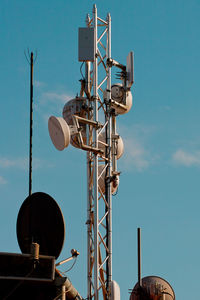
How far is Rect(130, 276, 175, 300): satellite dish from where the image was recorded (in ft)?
87.6

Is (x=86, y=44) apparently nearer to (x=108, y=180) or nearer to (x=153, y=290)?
(x=108, y=180)

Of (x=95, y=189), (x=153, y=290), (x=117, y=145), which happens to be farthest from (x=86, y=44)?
(x=153, y=290)

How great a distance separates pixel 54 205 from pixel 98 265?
329 inches

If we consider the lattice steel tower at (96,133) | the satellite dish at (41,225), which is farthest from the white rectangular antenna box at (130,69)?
the satellite dish at (41,225)

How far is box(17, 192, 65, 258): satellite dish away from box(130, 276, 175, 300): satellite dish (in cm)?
1360

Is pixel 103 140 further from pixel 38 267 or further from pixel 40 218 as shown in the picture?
pixel 38 267

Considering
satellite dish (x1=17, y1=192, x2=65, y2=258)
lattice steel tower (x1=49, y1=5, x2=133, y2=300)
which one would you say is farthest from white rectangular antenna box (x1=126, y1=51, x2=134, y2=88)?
satellite dish (x1=17, y1=192, x2=65, y2=258)

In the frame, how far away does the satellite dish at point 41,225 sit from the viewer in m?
13.8

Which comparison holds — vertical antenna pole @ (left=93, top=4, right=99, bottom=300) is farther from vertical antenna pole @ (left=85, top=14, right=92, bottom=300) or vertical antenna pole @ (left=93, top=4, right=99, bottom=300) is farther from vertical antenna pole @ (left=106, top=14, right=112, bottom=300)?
vertical antenna pole @ (left=106, top=14, right=112, bottom=300)

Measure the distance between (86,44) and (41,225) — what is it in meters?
11.0

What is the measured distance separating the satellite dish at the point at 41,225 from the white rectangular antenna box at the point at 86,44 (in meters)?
10.2

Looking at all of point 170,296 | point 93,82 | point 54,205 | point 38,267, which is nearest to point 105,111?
point 93,82

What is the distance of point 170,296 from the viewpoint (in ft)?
87.9

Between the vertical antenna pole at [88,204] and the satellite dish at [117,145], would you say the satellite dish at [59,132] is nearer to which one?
the vertical antenna pole at [88,204]
